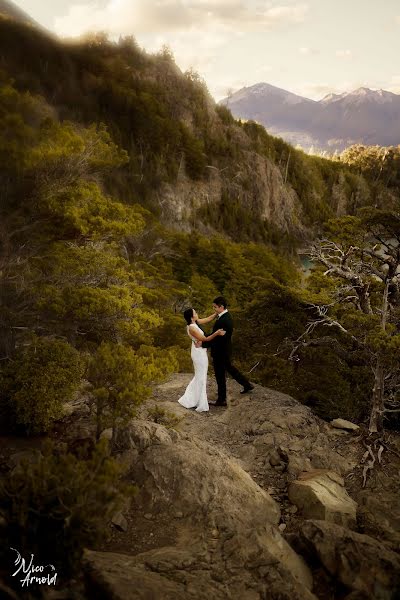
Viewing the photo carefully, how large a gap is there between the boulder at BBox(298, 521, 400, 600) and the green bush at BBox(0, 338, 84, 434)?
413 cm

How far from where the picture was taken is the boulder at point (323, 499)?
5.83 meters

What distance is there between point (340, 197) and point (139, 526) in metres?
97.9

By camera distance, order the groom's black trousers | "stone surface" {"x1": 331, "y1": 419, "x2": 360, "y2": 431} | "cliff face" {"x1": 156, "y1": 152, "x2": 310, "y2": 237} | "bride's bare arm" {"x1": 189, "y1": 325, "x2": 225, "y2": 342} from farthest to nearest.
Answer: "cliff face" {"x1": 156, "y1": 152, "x2": 310, "y2": 237} → "stone surface" {"x1": 331, "y1": 419, "x2": 360, "y2": 431} → the groom's black trousers → "bride's bare arm" {"x1": 189, "y1": 325, "x2": 225, "y2": 342}

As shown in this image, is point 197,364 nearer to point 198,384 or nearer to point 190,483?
point 198,384

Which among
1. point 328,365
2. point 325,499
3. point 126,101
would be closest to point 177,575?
point 325,499

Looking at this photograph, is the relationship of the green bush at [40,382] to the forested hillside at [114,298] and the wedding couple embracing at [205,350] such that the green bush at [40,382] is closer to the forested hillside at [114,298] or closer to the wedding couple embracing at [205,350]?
the forested hillside at [114,298]

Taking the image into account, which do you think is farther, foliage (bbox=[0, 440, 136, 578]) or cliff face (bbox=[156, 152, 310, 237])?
cliff face (bbox=[156, 152, 310, 237])

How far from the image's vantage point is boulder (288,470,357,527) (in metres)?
5.83

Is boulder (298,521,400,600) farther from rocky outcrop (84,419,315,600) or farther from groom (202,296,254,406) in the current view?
groom (202,296,254,406)

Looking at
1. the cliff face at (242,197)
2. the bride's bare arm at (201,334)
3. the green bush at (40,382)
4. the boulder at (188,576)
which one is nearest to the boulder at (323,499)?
the boulder at (188,576)

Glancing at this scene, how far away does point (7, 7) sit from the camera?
167 feet
